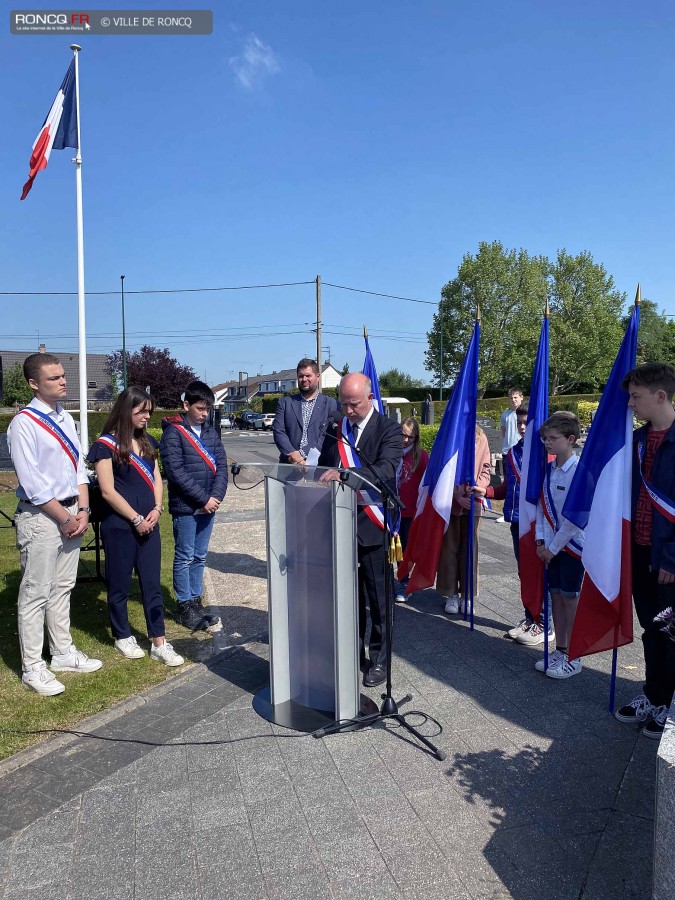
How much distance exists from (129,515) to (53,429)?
83cm

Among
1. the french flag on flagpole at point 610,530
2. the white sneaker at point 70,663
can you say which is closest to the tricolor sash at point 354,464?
the french flag on flagpole at point 610,530

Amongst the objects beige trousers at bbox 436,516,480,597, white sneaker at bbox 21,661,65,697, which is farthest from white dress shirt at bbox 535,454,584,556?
white sneaker at bbox 21,661,65,697

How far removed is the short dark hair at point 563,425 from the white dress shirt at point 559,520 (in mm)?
219

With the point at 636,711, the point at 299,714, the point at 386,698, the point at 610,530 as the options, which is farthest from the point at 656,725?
the point at 299,714

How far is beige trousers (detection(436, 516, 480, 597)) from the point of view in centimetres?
600

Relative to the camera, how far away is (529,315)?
177ft

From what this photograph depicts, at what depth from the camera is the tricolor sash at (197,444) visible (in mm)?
5578

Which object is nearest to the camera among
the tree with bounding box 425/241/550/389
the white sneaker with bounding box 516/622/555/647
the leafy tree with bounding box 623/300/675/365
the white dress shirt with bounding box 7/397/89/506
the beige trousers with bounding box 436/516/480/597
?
the white dress shirt with bounding box 7/397/89/506

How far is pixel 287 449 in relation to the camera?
6.52 meters

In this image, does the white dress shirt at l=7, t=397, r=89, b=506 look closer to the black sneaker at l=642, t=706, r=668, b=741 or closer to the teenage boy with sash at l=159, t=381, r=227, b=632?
the teenage boy with sash at l=159, t=381, r=227, b=632

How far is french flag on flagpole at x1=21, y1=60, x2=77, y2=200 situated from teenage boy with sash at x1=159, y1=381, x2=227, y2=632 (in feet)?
28.9

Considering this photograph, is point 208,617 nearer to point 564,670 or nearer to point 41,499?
point 41,499

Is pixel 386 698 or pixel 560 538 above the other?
pixel 560 538

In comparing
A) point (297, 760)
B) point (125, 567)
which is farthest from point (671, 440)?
point (125, 567)
